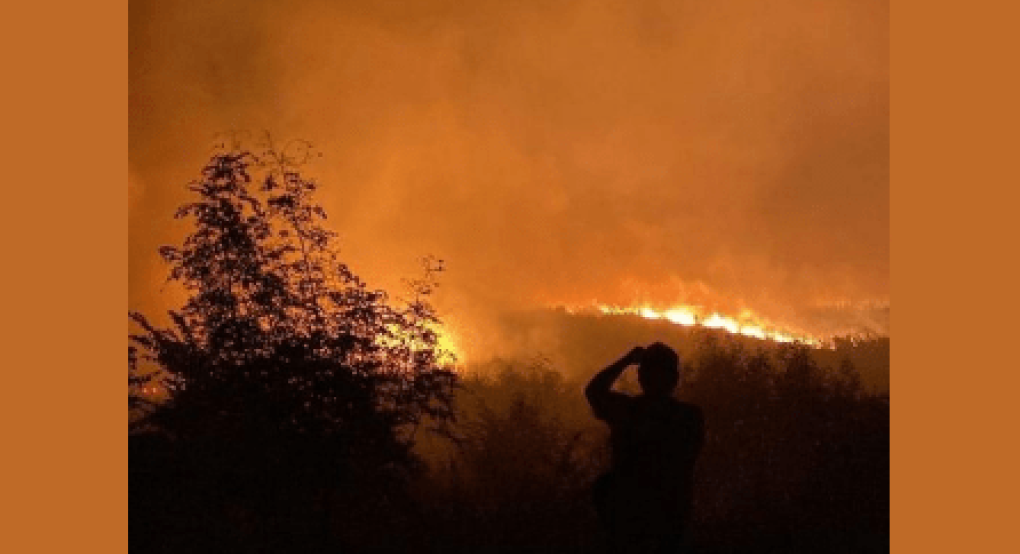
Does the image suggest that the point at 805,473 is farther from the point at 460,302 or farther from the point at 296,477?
the point at 460,302

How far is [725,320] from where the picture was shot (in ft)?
198

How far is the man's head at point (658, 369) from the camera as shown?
26.9 feet

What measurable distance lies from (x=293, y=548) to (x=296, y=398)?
7.37ft

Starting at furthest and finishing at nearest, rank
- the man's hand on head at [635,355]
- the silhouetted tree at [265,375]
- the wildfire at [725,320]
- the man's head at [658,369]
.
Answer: the wildfire at [725,320]
the silhouetted tree at [265,375]
the man's hand on head at [635,355]
the man's head at [658,369]

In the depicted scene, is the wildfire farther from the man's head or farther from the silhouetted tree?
the man's head

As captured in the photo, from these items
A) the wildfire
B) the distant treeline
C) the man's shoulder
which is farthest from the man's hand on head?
the wildfire

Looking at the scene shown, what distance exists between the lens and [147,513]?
1493 centimetres

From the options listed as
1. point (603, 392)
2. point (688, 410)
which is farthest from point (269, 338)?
point (688, 410)

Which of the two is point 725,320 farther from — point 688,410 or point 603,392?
point 603,392

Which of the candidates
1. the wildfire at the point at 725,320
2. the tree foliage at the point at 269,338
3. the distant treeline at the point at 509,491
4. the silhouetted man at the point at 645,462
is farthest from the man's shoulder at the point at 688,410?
the wildfire at the point at 725,320

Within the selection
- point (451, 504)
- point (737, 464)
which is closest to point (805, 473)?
point (737, 464)

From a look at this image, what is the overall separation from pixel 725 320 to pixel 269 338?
47.9m

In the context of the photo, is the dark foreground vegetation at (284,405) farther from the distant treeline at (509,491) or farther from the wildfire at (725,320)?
the wildfire at (725,320)

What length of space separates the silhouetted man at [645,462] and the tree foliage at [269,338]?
7023mm
